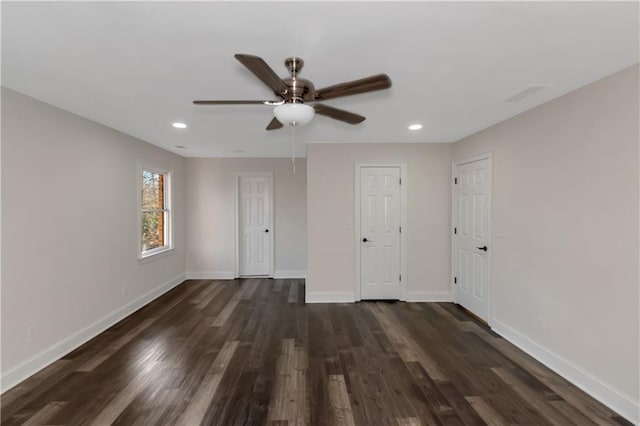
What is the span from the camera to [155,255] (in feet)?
15.4

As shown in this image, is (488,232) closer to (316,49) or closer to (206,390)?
(316,49)

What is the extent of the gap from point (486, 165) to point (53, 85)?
441cm

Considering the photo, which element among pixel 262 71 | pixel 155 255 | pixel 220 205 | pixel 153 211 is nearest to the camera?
pixel 262 71

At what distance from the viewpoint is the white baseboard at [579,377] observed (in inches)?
80.8

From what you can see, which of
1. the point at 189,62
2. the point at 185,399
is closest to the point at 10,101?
the point at 189,62

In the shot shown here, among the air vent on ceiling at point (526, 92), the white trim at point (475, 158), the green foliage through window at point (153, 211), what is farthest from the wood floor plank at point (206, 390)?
the white trim at point (475, 158)

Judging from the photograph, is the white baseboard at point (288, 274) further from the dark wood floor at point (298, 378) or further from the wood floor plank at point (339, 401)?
the wood floor plank at point (339, 401)

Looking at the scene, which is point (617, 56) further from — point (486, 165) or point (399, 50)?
point (486, 165)

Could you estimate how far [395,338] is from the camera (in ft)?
10.8

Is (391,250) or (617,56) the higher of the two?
(617,56)

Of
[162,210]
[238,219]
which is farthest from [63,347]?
[238,219]

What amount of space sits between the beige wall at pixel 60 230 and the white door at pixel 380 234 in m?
3.33

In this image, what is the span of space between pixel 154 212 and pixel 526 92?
17.1 feet

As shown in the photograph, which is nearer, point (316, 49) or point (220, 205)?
point (316, 49)
